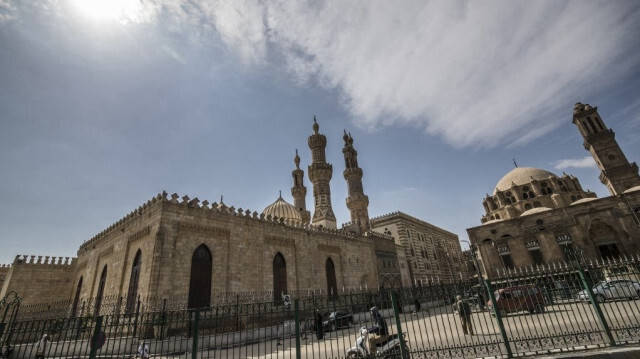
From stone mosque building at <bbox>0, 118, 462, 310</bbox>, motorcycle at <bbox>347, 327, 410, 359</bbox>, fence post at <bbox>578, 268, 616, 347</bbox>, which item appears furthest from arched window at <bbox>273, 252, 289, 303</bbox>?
fence post at <bbox>578, 268, 616, 347</bbox>

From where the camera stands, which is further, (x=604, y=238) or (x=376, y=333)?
(x=604, y=238)

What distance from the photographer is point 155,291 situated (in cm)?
1250

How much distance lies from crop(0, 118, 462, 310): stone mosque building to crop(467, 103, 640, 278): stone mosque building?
10707 mm

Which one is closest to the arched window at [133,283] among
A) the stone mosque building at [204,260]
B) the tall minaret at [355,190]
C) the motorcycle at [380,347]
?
the stone mosque building at [204,260]

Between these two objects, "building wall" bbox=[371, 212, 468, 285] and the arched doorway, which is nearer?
the arched doorway

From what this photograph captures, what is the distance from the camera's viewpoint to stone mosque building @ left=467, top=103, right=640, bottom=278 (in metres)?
25.3

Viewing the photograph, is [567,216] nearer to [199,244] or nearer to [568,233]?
[568,233]

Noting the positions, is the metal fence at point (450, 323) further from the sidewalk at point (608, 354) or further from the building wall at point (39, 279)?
the building wall at point (39, 279)

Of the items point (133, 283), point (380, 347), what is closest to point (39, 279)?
point (133, 283)

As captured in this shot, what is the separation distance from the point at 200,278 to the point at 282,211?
1343 cm

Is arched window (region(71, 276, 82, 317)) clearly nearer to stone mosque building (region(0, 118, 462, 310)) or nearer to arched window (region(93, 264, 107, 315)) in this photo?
stone mosque building (region(0, 118, 462, 310))

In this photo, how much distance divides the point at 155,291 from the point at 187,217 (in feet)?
12.1

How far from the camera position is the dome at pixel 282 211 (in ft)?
89.2

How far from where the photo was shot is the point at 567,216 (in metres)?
27.2
